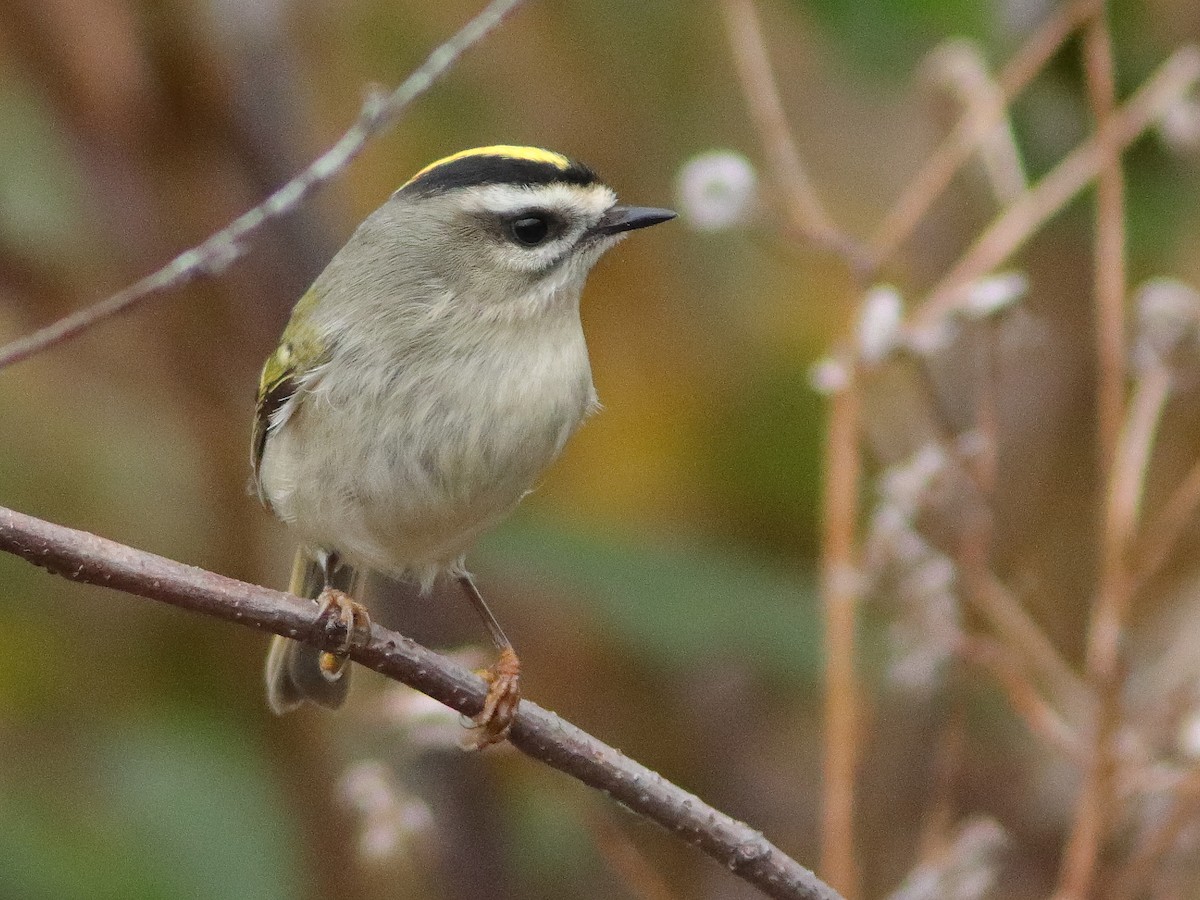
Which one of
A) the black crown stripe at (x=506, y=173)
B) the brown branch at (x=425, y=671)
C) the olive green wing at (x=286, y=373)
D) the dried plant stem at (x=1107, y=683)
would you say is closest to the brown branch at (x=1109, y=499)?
the dried plant stem at (x=1107, y=683)

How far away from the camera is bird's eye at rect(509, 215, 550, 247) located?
204 cm

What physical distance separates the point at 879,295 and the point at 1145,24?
3.52 feet

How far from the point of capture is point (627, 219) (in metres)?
2.02

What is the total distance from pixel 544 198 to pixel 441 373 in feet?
0.96

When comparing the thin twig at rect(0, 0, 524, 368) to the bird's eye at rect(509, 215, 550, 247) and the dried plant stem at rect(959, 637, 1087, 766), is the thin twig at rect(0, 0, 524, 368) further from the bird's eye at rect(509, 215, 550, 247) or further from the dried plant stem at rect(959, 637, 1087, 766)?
the dried plant stem at rect(959, 637, 1087, 766)

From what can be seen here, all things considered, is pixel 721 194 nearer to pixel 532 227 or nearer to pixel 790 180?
pixel 790 180

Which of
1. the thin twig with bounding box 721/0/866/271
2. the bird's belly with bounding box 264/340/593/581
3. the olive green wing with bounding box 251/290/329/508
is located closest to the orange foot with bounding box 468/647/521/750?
the bird's belly with bounding box 264/340/593/581

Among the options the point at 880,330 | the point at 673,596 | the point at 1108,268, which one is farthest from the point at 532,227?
the point at 673,596

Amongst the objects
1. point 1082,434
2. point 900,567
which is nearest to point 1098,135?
point 900,567

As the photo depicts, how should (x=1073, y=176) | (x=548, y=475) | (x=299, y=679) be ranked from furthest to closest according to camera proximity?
(x=548, y=475)
(x=299, y=679)
(x=1073, y=176)

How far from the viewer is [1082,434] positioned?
3127 mm

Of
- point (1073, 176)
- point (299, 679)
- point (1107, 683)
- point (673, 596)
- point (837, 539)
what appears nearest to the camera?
point (1107, 683)

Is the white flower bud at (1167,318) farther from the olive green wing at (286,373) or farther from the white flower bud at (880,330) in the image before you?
the olive green wing at (286,373)

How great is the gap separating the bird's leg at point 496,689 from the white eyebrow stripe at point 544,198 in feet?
1.69
